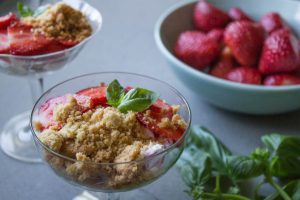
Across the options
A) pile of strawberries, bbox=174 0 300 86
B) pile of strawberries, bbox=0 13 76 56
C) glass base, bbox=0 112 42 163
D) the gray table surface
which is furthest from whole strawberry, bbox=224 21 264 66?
glass base, bbox=0 112 42 163

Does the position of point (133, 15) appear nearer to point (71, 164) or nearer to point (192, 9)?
point (192, 9)

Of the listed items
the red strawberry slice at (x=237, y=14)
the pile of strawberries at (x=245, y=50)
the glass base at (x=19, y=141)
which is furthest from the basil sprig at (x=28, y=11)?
the red strawberry slice at (x=237, y=14)

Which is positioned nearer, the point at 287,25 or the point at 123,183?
the point at 123,183

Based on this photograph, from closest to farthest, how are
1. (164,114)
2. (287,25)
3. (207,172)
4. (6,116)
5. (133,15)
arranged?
(164,114) < (207,172) < (6,116) < (287,25) < (133,15)

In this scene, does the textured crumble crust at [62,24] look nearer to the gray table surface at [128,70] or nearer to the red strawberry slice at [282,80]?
the gray table surface at [128,70]

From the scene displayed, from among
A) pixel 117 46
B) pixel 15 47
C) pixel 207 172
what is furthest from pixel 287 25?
pixel 15 47

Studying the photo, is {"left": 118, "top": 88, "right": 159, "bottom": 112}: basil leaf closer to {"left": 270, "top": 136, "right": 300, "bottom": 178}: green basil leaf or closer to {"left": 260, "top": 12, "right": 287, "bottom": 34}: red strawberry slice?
{"left": 270, "top": 136, "right": 300, "bottom": 178}: green basil leaf
